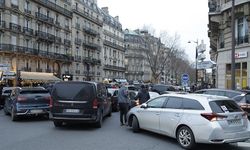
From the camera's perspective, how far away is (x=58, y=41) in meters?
67.4

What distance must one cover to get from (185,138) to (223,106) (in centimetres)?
133

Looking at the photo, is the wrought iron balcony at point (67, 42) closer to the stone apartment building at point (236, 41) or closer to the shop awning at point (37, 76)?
the shop awning at point (37, 76)

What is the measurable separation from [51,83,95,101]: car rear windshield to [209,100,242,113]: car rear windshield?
517 cm

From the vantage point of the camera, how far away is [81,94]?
43.6 feet

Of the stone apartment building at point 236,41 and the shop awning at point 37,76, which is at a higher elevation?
the stone apartment building at point 236,41

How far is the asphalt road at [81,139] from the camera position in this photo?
384 inches

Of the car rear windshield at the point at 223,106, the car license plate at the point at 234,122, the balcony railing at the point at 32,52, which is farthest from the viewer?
the balcony railing at the point at 32,52

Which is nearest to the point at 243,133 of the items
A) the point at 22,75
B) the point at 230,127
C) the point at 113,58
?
the point at 230,127

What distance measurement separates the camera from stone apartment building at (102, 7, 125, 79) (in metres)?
Result: 94.9

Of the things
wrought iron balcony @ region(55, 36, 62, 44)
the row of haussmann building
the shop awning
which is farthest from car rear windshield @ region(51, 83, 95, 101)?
wrought iron balcony @ region(55, 36, 62, 44)

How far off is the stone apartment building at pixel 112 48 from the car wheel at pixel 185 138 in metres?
83.0

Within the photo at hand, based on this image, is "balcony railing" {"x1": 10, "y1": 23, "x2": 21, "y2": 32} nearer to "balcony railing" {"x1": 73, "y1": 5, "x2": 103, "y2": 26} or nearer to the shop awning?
the shop awning

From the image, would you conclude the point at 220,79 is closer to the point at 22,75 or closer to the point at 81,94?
the point at 81,94

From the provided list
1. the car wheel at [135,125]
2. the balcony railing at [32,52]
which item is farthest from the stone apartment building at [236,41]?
the balcony railing at [32,52]
